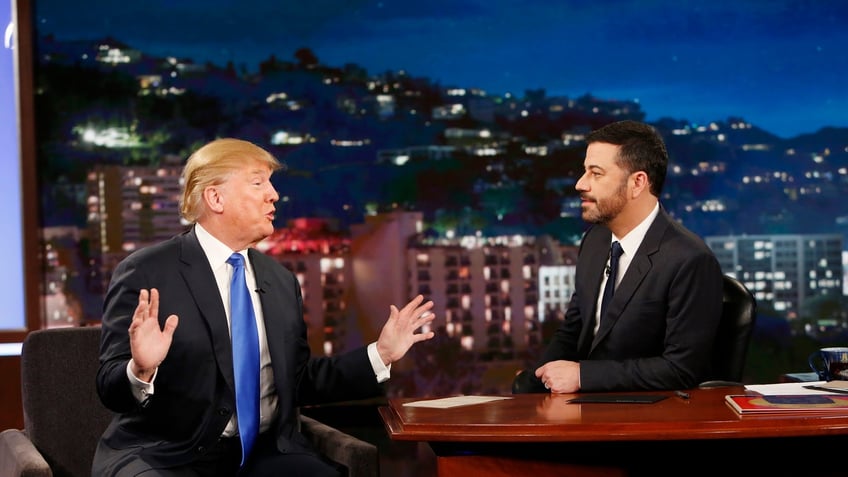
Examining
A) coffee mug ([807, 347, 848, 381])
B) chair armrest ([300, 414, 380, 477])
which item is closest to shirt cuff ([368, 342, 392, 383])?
chair armrest ([300, 414, 380, 477])

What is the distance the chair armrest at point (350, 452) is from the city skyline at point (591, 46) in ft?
8.29

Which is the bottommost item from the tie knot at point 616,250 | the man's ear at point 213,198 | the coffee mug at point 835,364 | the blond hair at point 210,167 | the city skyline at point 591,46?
the coffee mug at point 835,364

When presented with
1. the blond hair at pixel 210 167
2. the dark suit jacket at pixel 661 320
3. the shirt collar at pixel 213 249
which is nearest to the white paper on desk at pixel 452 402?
the dark suit jacket at pixel 661 320

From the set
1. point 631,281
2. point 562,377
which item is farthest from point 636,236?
point 562,377

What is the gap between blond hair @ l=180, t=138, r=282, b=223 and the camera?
2.66 m

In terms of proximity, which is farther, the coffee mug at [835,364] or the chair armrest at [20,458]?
the coffee mug at [835,364]

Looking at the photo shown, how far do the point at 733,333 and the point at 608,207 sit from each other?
514mm

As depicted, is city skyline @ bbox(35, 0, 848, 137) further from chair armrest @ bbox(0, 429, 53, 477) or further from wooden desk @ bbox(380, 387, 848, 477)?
wooden desk @ bbox(380, 387, 848, 477)

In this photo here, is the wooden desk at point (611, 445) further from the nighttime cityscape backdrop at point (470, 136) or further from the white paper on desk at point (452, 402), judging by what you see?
the nighttime cityscape backdrop at point (470, 136)

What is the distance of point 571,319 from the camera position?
10.5 feet

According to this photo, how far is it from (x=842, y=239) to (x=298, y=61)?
9.44ft

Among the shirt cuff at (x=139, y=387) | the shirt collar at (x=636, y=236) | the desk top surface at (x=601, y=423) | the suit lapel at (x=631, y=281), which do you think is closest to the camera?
the desk top surface at (x=601, y=423)

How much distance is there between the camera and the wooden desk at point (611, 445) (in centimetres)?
210

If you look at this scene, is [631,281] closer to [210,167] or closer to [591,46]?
[210,167]
